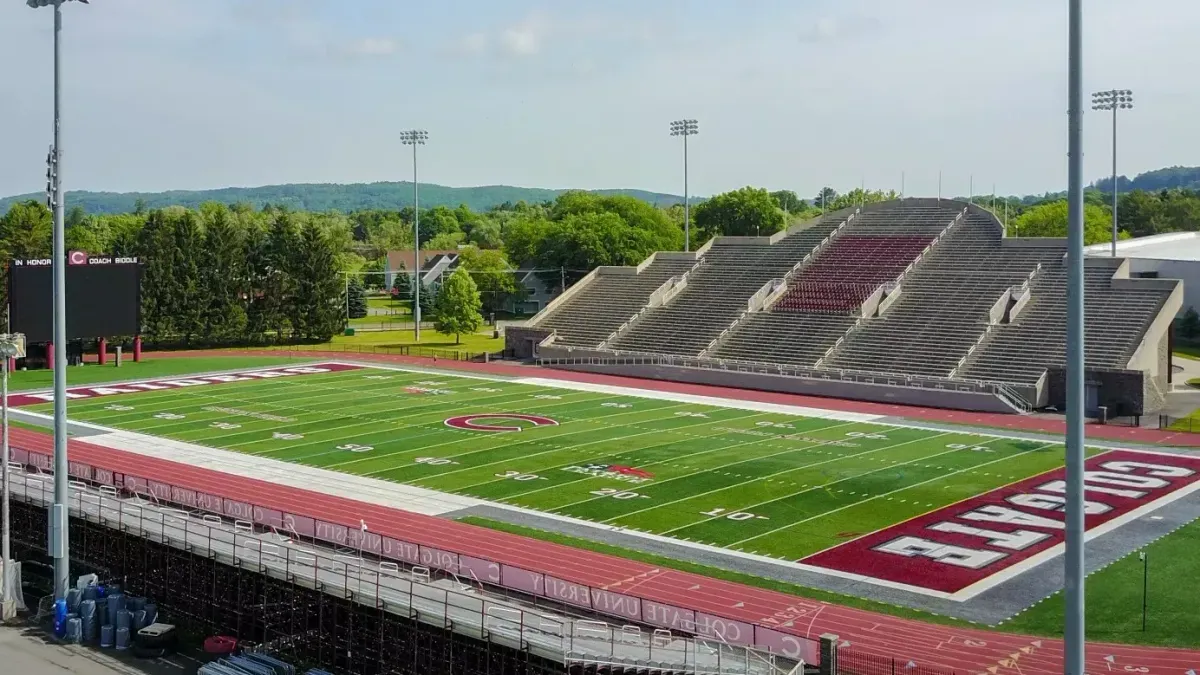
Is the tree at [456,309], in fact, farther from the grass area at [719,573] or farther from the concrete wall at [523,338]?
the grass area at [719,573]

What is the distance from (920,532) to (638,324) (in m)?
39.9

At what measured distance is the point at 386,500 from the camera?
31734 mm

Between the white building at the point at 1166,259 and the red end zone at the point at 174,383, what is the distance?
4079cm

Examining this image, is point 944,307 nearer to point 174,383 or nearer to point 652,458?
point 652,458

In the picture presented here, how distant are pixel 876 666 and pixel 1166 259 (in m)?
61.9

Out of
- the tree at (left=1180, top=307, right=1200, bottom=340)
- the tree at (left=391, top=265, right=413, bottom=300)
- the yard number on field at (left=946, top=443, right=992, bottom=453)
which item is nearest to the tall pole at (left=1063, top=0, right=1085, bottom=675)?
the yard number on field at (left=946, top=443, right=992, bottom=453)

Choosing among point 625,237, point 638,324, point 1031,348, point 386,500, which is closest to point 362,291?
point 625,237

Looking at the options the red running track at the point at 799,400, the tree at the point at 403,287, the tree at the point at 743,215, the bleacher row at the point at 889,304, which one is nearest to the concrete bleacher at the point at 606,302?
the bleacher row at the point at 889,304

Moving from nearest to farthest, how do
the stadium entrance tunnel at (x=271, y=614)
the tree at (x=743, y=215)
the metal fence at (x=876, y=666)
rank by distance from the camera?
the metal fence at (x=876, y=666) → the stadium entrance tunnel at (x=271, y=614) → the tree at (x=743, y=215)

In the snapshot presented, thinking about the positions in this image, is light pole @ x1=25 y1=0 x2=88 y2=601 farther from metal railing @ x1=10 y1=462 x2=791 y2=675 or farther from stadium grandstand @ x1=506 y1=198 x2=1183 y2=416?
stadium grandstand @ x1=506 y1=198 x2=1183 y2=416

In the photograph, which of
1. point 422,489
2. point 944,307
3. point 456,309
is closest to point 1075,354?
point 422,489

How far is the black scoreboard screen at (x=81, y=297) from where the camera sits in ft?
160

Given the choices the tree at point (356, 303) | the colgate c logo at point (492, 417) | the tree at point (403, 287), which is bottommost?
the colgate c logo at point (492, 417)

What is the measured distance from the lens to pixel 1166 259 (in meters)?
71.9
